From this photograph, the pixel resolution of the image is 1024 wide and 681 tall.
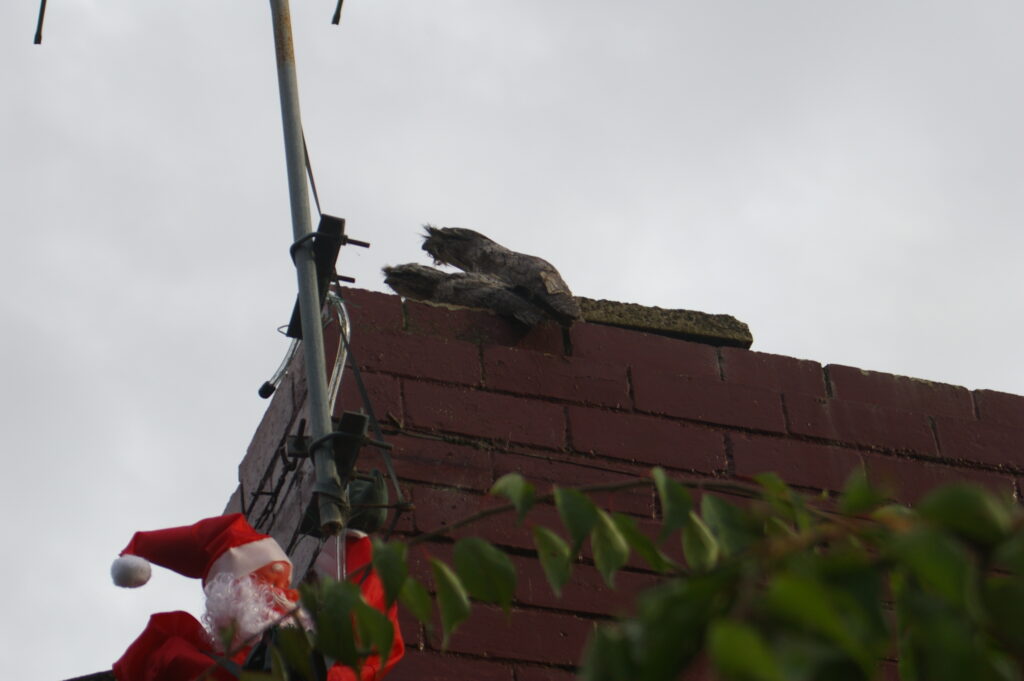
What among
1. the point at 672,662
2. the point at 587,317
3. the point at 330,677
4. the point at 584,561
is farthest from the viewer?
the point at 587,317

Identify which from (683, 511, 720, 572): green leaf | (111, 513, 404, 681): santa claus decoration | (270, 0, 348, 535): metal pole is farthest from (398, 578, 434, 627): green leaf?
(111, 513, 404, 681): santa claus decoration

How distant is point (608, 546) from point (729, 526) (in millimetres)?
173

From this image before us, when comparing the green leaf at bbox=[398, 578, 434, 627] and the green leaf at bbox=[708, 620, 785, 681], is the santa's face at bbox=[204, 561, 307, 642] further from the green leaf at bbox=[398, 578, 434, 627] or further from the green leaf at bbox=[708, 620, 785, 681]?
the green leaf at bbox=[708, 620, 785, 681]

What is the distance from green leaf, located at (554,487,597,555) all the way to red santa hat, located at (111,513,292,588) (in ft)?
4.17

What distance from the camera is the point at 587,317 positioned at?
3.37 m

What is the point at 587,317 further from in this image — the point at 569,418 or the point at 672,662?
the point at 672,662

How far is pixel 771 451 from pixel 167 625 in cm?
137

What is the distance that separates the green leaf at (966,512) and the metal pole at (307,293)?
1.26 metres

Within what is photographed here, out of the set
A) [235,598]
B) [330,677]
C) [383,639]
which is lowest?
[383,639]

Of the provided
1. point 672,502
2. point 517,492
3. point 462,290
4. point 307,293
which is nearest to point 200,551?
point 307,293

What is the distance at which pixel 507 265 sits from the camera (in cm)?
341

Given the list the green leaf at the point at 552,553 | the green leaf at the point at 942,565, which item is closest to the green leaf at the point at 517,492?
the green leaf at the point at 552,553

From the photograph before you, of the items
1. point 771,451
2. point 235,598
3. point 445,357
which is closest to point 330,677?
point 235,598

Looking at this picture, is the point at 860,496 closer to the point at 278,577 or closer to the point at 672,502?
the point at 672,502
